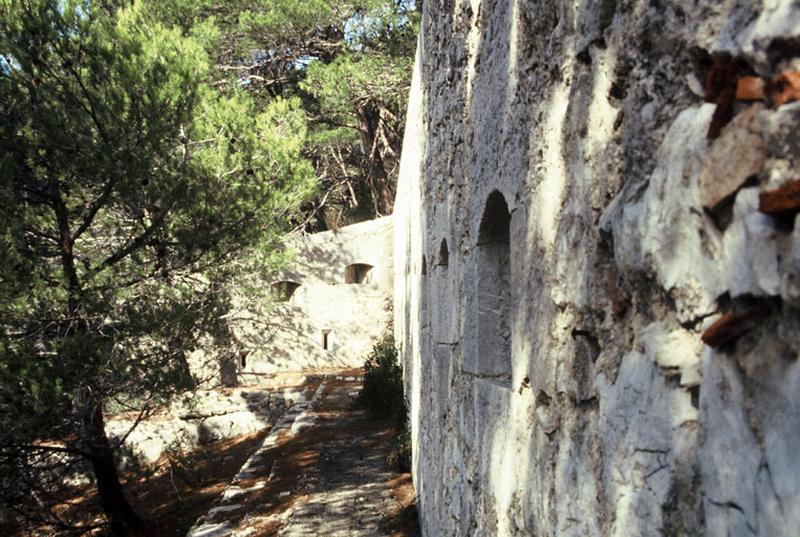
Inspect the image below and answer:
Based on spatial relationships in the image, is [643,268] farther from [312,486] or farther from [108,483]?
[108,483]

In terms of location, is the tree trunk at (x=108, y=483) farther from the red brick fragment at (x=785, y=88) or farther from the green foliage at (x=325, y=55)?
the green foliage at (x=325, y=55)

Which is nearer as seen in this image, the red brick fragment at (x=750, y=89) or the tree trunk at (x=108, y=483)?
Result: the red brick fragment at (x=750, y=89)

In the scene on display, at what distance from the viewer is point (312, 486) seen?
253 inches

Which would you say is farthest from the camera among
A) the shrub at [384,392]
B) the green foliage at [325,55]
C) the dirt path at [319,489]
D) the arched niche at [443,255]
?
the green foliage at [325,55]

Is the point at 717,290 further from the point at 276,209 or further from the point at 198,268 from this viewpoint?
the point at 276,209

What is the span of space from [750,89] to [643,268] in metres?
Answer: 0.34

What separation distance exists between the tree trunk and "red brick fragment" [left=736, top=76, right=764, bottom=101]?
622 centimetres

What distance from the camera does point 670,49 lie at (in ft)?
3.29

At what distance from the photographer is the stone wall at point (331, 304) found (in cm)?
1617

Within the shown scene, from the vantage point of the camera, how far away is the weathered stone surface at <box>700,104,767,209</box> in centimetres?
76

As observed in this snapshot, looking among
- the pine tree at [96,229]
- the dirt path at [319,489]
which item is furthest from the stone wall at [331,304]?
the pine tree at [96,229]

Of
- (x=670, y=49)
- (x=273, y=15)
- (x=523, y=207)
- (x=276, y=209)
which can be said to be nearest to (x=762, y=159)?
(x=670, y=49)

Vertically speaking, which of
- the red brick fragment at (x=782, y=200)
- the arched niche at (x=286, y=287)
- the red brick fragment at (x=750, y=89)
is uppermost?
the arched niche at (x=286, y=287)

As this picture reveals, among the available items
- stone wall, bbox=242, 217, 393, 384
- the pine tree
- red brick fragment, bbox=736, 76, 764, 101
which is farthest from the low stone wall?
red brick fragment, bbox=736, 76, 764, 101
